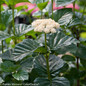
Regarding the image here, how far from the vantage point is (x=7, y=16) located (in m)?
0.86

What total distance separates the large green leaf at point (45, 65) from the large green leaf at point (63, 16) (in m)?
0.15

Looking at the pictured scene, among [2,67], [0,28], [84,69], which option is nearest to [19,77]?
[2,67]

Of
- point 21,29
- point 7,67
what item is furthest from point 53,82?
point 21,29

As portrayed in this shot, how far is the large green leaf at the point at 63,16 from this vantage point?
74cm

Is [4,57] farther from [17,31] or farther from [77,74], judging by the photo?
[77,74]

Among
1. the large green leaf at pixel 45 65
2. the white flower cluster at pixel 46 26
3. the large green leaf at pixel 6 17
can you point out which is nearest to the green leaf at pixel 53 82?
the large green leaf at pixel 45 65

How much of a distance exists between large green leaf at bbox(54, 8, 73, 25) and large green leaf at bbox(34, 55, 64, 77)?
150mm

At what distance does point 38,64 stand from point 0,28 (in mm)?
297

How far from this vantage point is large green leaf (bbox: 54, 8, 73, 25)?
0.74m

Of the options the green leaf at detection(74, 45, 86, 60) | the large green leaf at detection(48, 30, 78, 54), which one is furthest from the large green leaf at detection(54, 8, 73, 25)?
the green leaf at detection(74, 45, 86, 60)

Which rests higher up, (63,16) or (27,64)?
(63,16)

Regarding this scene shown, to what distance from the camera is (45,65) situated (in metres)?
0.73

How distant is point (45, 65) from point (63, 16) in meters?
0.21

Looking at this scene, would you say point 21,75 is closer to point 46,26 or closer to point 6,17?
point 46,26
